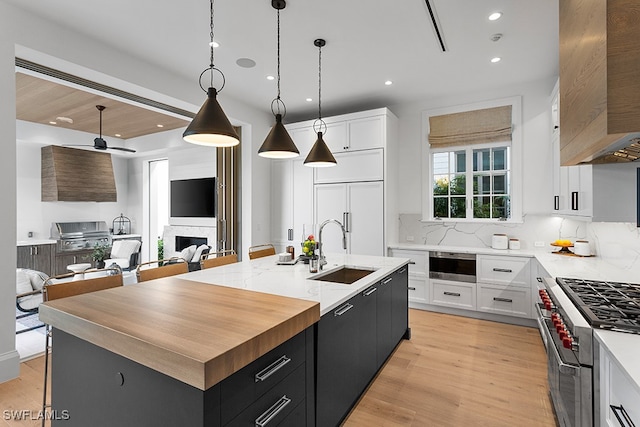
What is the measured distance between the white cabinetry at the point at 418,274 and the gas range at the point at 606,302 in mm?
2010

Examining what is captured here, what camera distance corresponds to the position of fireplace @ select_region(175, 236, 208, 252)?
642 cm

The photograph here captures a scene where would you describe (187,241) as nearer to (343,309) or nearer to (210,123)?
(210,123)

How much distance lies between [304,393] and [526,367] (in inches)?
89.5

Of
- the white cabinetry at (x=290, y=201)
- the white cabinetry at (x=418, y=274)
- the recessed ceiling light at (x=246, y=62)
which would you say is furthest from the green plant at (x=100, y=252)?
the white cabinetry at (x=418, y=274)

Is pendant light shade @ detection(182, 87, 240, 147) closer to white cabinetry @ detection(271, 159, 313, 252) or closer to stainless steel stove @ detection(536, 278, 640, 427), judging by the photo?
stainless steel stove @ detection(536, 278, 640, 427)

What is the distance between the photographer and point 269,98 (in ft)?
15.0

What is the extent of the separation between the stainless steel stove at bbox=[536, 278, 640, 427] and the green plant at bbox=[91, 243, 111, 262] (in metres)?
6.86

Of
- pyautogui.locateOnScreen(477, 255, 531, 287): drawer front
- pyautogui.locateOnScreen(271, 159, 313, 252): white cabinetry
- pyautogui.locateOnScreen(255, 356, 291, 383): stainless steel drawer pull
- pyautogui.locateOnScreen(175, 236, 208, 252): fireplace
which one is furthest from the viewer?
pyautogui.locateOnScreen(175, 236, 208, 252): fireplace

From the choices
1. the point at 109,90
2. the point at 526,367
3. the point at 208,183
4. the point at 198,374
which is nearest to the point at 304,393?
the point at 198,374

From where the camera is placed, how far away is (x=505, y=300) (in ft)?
12.2

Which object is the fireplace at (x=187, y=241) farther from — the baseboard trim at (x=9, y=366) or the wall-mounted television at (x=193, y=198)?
the baseboard trim at (x=9, y=366)

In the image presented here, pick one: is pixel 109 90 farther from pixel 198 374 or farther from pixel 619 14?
pixel 619 14

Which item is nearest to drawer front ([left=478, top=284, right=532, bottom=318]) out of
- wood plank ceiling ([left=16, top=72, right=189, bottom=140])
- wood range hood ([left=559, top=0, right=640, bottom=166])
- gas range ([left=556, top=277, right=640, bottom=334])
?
gas range ([left=556, top=277, right=640, bottom=334])

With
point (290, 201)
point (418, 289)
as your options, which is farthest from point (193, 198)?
point (418, 289)
